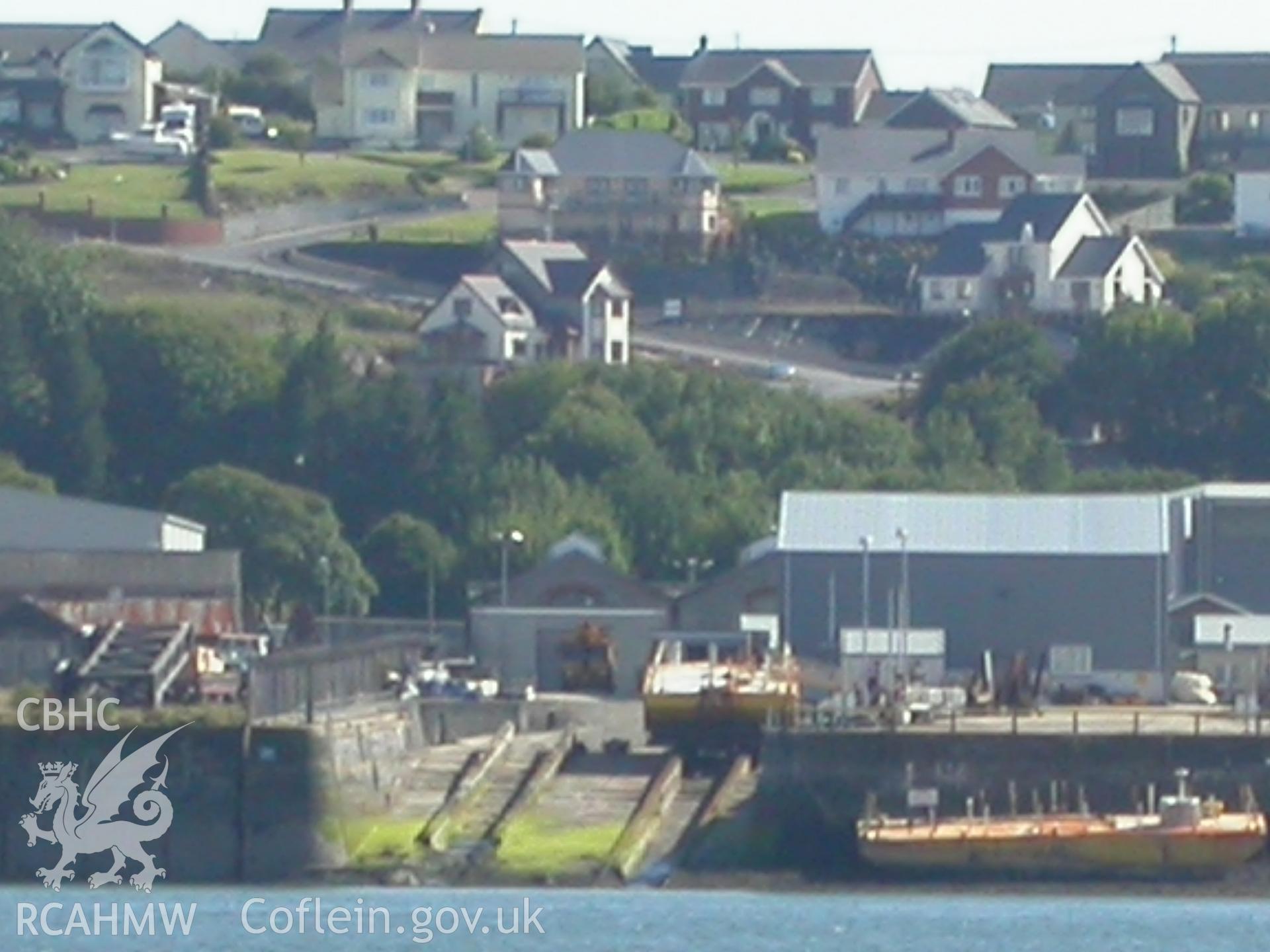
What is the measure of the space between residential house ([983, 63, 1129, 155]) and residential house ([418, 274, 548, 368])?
74.8 ft

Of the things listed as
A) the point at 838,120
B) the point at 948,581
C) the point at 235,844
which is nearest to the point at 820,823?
the point at 235,844

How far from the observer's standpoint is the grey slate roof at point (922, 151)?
110 metres

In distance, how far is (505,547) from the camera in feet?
251

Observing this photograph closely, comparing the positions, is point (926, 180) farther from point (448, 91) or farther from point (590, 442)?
point (590, 442)

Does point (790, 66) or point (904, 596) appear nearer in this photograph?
point (904, 596)

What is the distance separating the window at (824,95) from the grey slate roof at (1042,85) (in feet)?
14.6

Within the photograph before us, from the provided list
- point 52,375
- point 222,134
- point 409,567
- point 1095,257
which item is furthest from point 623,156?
point 409,567

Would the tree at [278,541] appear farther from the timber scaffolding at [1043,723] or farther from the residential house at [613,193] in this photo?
the residential house at [613,193]

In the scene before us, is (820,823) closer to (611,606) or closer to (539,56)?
(611,606)

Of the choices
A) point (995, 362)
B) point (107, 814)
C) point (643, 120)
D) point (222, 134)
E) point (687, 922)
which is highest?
point (643, 120)

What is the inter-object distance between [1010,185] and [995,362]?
698 inches

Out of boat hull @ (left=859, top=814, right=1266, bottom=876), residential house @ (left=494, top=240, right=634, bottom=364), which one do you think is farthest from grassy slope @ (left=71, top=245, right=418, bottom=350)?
boat hull @ (left=859, top=814, right=1266, bottom=876)

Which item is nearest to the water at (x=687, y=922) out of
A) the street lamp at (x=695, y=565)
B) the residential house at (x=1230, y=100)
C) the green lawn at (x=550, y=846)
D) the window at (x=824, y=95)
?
the green lawn at (x=550, y=846)

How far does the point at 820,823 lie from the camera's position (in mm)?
56656
